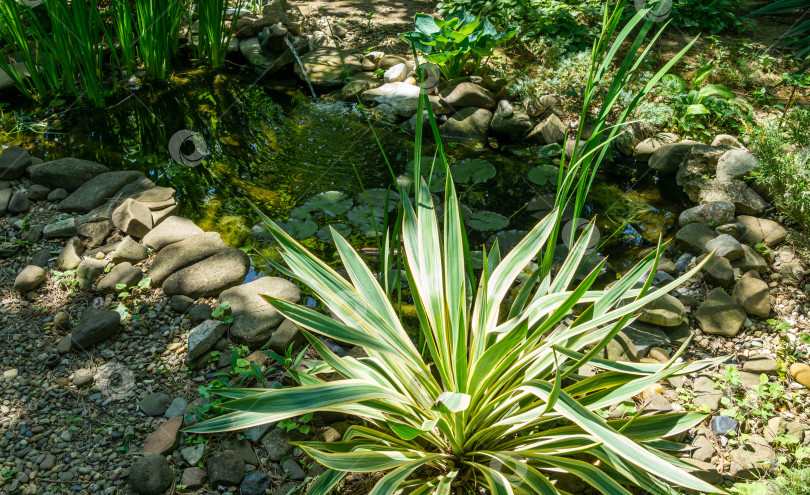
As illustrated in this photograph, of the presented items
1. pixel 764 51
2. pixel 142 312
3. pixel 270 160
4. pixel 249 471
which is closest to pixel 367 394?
pixel 249 471

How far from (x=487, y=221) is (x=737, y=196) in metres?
1.38

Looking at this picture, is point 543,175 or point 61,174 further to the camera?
point 543,175

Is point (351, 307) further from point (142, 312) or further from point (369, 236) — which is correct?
point (369, 236)

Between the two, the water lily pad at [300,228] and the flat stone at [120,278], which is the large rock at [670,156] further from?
the flat stone at [120,278]

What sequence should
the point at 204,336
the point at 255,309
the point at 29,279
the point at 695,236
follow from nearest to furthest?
the point at 204,336 < the point at 255,309 < the point at 29,279 < the point at 695,236

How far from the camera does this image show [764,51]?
14.6ft

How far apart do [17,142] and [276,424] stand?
3081 millimetres

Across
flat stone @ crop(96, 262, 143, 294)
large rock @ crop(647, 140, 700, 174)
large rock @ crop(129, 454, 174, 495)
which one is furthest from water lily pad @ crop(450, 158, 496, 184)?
large rock @ crop(129, 454, 174, 495)

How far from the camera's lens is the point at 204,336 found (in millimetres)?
2096

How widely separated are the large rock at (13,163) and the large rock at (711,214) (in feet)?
12.4

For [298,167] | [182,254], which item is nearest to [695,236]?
[298,167]

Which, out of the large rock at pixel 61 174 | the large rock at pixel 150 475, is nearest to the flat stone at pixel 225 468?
the large rock at pixel 150 475

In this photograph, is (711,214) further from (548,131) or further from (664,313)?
(548,131)

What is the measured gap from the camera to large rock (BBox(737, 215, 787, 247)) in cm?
272
